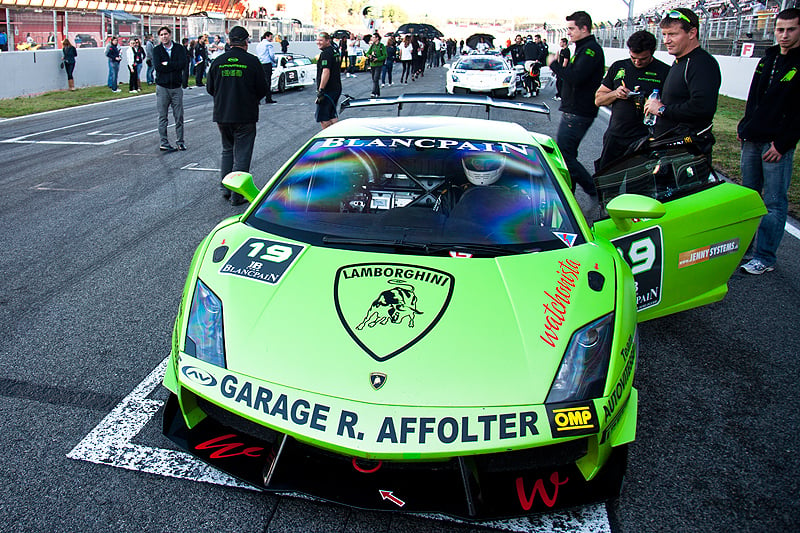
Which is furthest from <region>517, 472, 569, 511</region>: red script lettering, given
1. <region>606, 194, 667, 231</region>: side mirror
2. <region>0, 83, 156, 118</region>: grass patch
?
<region>0, 83, 156, 118</region>: grass patch

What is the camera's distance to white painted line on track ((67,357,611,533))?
7.75 ft

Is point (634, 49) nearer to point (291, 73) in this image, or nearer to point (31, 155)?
point (31, 155)

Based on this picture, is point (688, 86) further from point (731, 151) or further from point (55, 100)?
point (55, 100)

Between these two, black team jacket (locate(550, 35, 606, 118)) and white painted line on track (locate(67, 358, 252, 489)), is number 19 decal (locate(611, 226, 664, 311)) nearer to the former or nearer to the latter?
white painted line on track (locate(67, 358, 252, 489))

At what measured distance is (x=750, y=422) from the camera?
309 cm

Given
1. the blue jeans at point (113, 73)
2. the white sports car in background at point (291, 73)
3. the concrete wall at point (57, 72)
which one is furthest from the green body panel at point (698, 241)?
the blue jeans at point (113, 73)

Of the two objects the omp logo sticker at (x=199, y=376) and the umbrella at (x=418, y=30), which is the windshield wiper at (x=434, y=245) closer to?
the omp logo sticker at (x=199, y=376)

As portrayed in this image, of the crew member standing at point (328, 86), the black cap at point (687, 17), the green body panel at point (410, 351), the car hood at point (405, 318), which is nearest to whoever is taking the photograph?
the green body panel at point (410, 351)

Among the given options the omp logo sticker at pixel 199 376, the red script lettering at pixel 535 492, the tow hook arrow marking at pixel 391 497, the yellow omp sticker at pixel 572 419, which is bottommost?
the red script lettering at pixel 535 492

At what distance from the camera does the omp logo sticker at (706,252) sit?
143 inches

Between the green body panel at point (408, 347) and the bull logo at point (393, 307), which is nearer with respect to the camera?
the green body panel at point (408, 347)

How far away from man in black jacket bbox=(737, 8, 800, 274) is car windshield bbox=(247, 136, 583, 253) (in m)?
2.30

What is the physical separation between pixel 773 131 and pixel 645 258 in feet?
6.43

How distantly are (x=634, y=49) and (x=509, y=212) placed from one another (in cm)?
307
